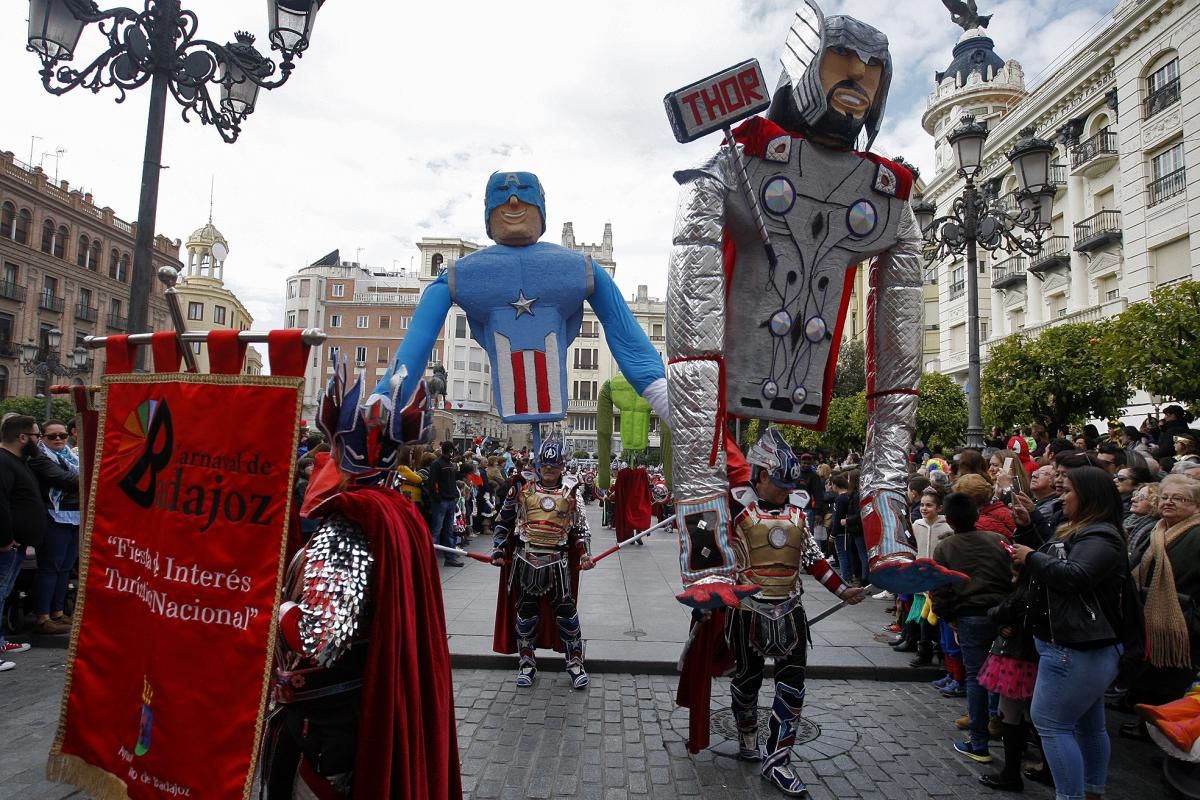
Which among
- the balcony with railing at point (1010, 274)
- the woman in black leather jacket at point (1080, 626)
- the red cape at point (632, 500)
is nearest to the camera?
the woman in black leather jacket at point (1080, 626)

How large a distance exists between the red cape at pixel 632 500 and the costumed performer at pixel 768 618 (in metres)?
2.33

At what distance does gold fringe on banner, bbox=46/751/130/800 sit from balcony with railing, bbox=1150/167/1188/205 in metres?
22.3

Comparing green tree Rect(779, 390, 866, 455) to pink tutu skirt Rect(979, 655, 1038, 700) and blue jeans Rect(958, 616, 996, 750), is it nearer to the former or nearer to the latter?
blue jeans Rect(958, 616, 996, 750)

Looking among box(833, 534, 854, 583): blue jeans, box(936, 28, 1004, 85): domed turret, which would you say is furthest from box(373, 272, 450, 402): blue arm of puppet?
box(936, 28, 1004, 85): domed turret

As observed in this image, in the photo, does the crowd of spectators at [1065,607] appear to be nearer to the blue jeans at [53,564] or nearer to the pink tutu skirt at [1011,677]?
the pink tutu skirt at [1011,677]

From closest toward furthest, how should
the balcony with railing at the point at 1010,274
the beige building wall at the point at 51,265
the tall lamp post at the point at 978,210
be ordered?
the tall lamp post at the point at 978,210 → the balcony with railing at the point at 1010,274 → the beige building wall at the point at 51,265

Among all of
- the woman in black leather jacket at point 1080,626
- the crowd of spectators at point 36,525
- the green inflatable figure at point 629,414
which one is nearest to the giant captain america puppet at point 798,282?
the woman in black leather jacket at point 1080,626

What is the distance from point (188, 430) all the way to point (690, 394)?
2.01m

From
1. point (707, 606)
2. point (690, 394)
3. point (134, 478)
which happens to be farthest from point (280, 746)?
point (690, 394)

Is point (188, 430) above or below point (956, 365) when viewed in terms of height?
below

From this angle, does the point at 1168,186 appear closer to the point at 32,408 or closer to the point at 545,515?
the point at 545,515

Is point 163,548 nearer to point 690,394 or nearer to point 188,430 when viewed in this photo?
point 188,430

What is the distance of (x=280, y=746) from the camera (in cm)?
235

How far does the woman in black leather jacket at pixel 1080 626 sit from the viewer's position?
10.1ft
